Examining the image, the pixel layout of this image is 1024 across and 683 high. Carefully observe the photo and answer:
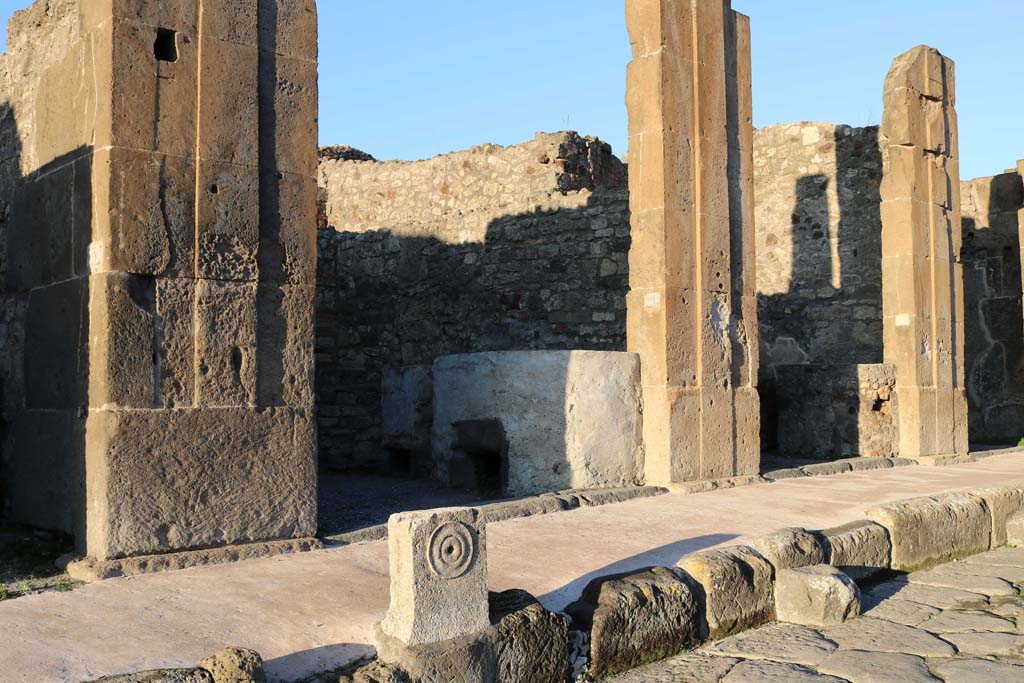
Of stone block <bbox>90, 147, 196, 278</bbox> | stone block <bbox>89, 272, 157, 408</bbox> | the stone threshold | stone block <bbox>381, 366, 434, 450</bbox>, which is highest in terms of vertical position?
stone block <bbox>90, 147, 196, 278</bbox>

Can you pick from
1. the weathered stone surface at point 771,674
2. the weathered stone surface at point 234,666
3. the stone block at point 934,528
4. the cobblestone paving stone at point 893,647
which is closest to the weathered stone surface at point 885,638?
the cobblestone paving stone at point 893,647

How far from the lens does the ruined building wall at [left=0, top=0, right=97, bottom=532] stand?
5.00 m

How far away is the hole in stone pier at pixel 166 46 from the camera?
4.94m

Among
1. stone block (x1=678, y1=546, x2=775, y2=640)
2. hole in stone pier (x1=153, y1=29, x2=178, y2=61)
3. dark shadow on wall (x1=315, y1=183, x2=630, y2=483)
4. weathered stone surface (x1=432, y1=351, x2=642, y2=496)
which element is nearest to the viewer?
stone block (x1=678, y1=546, x2=775, y2=640)

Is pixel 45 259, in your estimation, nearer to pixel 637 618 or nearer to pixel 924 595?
pixel 637 618

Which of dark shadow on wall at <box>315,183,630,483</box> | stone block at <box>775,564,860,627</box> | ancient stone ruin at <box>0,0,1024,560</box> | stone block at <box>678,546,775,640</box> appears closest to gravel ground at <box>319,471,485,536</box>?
ancient stone ruin at <box>0,0,1024,560</box>

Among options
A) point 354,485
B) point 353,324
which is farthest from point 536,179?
point 354,485

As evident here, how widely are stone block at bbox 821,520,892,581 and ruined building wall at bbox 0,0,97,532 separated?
152 inches

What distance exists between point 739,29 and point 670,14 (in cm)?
93

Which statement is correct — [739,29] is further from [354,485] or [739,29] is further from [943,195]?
[354,485]

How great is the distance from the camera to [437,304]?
11.0 metres

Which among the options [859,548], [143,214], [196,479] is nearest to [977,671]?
[859,548]

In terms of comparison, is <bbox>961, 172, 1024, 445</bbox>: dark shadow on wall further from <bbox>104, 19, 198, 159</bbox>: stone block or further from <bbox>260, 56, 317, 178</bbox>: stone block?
<bbox>104, 19, 198, 159</bbox>: stone block

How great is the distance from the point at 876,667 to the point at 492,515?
2535 mm
